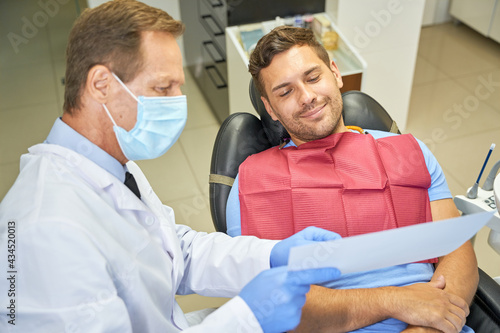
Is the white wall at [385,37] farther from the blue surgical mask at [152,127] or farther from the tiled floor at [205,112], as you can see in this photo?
the blue surgical mask at [152,127]

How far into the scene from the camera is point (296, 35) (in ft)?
5.86

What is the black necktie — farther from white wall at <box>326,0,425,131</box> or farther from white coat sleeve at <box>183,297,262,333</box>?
white wall at <box>326,0,425,131</box>

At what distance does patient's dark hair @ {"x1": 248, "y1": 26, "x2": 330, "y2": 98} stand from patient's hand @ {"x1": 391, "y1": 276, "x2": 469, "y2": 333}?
32.9 inches

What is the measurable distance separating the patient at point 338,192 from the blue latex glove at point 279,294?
0.27 meters

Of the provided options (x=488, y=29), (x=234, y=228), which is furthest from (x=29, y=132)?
(x=488, y=29)

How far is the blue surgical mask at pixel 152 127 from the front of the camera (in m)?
Result: 1.28

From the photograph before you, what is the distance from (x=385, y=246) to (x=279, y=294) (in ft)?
0.86

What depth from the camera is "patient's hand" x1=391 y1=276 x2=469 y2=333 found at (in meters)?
1.40

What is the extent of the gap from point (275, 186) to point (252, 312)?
604 millimetres
